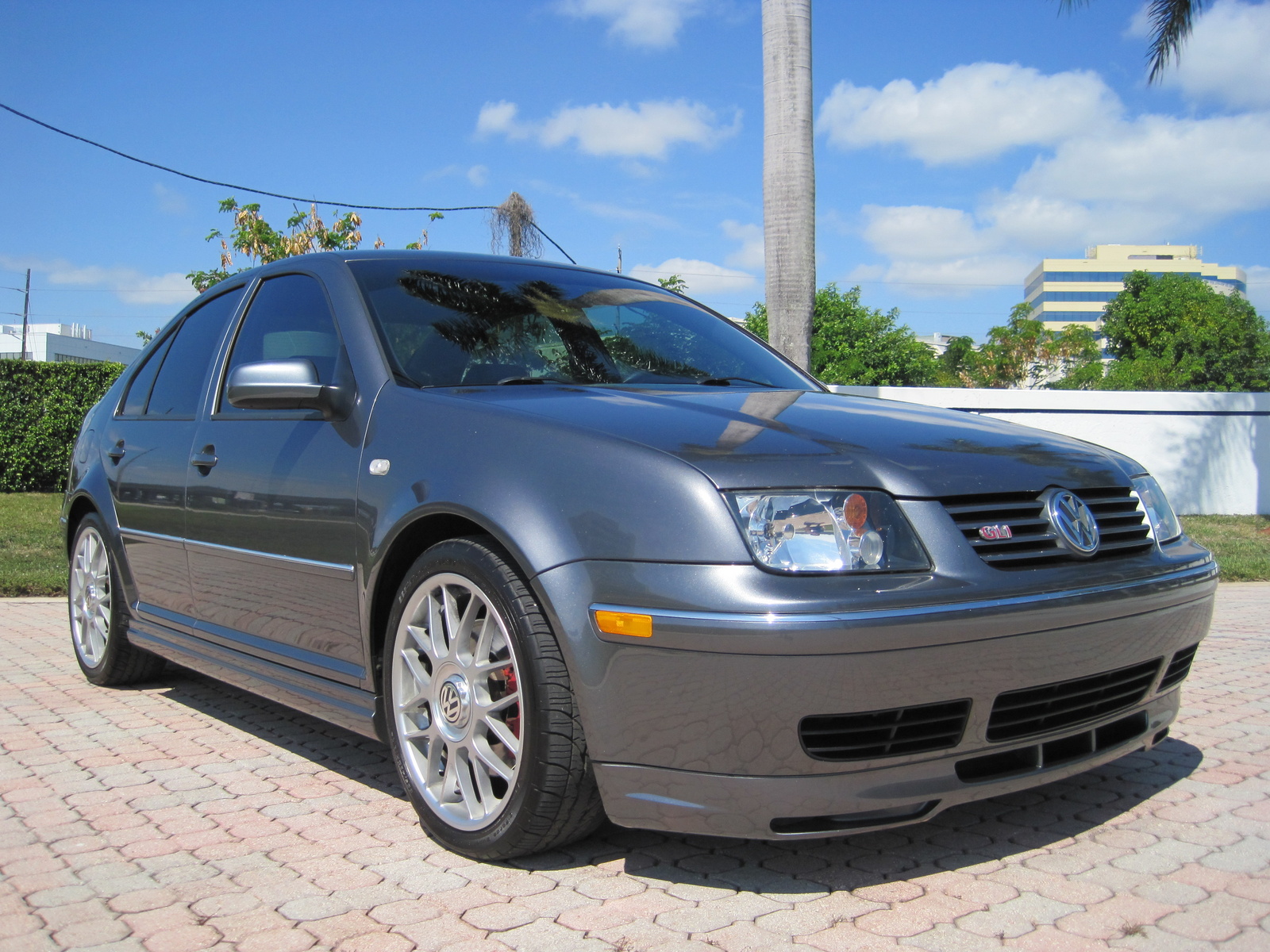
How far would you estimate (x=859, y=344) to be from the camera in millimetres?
52688

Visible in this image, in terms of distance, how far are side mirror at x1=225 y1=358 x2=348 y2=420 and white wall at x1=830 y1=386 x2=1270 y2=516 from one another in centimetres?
1112

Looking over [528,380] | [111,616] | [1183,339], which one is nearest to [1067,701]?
[528,380]

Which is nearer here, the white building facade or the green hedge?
the green hedge

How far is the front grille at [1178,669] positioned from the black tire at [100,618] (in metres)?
3.92

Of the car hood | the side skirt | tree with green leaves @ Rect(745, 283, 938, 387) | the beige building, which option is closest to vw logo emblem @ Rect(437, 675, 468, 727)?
the side skirt

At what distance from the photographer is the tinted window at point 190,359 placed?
4328 mm

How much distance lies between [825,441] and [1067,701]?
85 cm

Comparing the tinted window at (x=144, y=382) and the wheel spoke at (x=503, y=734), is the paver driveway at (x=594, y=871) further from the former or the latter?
the tinted window at (x=144, y=382)

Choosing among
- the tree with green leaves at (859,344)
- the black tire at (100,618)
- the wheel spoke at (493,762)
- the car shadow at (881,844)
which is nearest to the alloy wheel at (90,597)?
the black tire at (100,618)

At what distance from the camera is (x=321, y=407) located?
131 inches

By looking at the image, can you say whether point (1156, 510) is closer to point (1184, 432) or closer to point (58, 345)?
point (1184, 432)

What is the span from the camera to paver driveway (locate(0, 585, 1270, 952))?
2395 mm

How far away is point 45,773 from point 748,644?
269 centimetres

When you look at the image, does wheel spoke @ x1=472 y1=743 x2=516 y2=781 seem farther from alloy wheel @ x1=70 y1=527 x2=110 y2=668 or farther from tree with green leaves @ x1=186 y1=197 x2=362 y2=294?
tree with green leaves @ x1=186 y1=197 x2=362 y2=294
